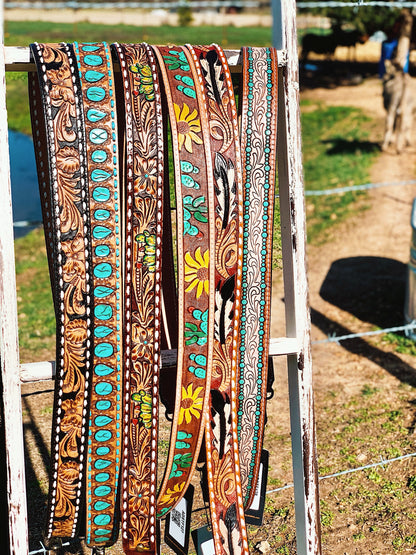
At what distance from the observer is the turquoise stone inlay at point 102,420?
1623mm

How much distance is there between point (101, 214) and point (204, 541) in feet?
3.01

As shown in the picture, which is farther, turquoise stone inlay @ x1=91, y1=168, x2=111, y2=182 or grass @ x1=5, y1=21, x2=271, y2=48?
grass @ x1=5, y1=21, x2=271, y2=48

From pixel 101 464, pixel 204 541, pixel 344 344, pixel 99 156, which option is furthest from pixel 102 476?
pixel 344 344

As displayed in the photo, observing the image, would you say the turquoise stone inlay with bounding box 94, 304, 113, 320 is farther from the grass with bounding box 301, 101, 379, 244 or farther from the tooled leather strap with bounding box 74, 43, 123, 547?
the grass with bounding box 301, 101, 379, 244

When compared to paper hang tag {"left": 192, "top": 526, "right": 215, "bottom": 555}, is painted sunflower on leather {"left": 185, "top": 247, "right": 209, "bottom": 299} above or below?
above

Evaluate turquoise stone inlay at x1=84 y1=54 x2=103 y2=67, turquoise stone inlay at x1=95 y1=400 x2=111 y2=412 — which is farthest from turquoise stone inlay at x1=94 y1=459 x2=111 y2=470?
turquoise stone inlay at x1=84 y1=54 x2=103 y2=67

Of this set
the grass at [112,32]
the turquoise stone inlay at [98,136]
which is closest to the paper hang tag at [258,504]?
the turquoise stone inlay at [98,136]

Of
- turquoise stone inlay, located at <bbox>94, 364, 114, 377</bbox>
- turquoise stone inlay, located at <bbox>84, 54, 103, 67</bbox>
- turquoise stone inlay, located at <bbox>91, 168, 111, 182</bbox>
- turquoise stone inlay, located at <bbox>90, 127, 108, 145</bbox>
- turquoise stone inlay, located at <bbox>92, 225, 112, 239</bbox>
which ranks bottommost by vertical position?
turquoise stone inlay, located at <bbox>94, 364, 114, 377</bbox>

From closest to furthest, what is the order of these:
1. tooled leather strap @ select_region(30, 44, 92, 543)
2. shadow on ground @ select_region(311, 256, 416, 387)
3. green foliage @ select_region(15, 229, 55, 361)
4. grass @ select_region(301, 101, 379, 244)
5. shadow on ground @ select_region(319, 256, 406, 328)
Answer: tooled leather strap @ select_region(30, 44, 92, 543)
shadow on ground @ select_region(311, 256, 416, 387)
green foliage @ select_region(15, 229, 55, 361)
shadow on ground @ select_region(319, 256, 406, 328)
grass @ select_region(301, 101, 379, 244)

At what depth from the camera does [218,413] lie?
67.8 inches

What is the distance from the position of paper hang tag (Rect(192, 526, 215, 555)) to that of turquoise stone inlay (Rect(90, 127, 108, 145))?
1.04 meters

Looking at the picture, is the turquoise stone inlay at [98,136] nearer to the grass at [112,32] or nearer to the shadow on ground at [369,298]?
the shadow on ground at [369,298]

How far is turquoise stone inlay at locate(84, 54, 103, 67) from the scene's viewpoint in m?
1.56

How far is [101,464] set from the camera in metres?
1.65
